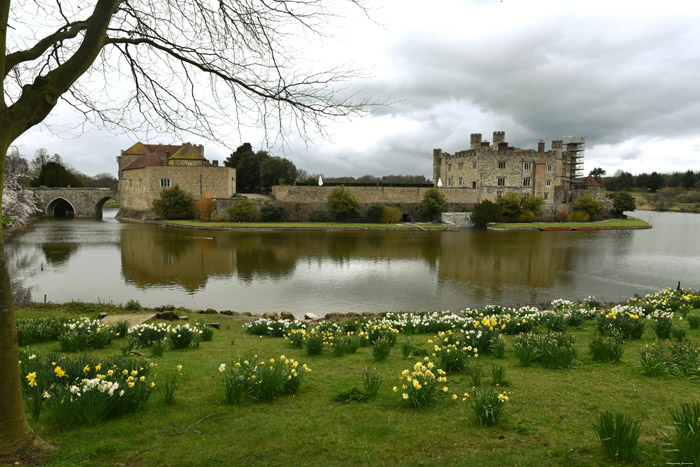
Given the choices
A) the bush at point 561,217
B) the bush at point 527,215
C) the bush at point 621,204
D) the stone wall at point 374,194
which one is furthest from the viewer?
the bush at point 621,204

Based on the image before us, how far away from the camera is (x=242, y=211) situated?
5038 cm

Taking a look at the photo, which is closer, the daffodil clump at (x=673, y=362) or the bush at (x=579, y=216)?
the daffodil clump at (x=673, y=362)

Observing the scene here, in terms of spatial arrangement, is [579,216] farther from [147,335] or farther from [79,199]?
[79,199]

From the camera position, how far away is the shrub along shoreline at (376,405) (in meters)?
3.36

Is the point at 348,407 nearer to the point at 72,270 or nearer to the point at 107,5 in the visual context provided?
the point at 107,5

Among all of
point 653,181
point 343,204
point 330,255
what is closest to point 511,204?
point 343,204

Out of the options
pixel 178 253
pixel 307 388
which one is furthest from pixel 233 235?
pixel 307 388

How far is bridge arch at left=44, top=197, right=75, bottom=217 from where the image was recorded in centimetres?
6262

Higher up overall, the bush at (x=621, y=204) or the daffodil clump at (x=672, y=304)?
the bush at (x=621, y=204)

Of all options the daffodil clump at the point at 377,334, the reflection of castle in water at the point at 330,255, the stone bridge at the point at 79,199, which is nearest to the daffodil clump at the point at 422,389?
the daffodil clump at the point at 377,334

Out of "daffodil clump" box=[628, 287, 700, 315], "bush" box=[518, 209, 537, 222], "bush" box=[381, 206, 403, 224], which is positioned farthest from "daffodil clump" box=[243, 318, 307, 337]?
"bush" box=[518, 209, 537, 222]

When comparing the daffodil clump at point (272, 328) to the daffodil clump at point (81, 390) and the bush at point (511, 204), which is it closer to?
the daffodil clump at point (81, 390)

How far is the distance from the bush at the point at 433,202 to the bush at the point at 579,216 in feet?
63.0

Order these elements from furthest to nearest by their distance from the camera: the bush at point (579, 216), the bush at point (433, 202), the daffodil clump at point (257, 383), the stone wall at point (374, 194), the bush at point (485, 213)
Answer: the bush at point (579, 216) → the stone wall at point (374, 194) → the bush at point (433, 202) → the bush at point (485, 213) → the daffodil clump at point (257, 383)
